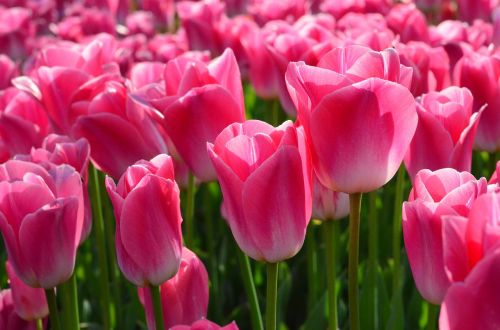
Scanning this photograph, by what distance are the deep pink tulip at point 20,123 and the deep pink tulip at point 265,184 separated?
0.71 m

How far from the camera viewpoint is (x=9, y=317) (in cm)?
149

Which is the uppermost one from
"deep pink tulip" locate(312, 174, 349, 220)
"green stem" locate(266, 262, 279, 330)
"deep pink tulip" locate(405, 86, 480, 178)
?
"deep pink tulip" locate(405, 86, 480, 178)

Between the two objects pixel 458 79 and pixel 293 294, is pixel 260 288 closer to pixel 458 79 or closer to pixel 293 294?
pixel 293 294

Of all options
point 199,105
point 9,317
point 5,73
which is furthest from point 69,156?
point 5,73

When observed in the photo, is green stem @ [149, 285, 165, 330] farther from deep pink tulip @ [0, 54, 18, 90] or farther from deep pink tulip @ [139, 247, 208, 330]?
deep pink tulip @ [0, 54, 18, 90]

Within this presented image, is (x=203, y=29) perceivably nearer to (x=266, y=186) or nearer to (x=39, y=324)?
(x=39, y=324)

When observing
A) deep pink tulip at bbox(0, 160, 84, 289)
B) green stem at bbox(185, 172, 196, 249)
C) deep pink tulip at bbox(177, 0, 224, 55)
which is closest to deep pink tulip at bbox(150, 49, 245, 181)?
green stem at bbox(185, 172, 196, 249)

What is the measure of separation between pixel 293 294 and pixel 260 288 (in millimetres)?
82

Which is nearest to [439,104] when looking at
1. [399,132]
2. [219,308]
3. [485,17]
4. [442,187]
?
[399,132]

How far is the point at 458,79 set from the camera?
1.64m

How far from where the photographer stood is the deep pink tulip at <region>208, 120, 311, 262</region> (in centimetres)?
105

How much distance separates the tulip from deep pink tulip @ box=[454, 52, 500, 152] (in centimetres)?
59

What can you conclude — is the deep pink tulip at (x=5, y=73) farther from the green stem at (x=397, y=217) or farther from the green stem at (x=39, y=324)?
the green stem at (x=397, y=217)

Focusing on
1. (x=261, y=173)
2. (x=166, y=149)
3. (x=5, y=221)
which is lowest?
(x=166, y=149)
